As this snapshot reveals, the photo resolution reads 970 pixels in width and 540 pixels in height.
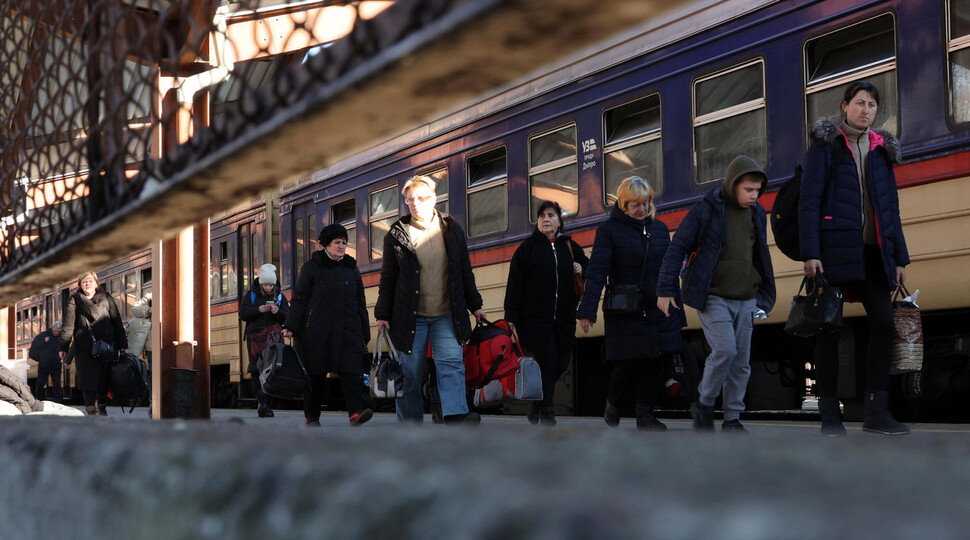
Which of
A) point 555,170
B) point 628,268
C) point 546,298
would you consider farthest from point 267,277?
point 628,268

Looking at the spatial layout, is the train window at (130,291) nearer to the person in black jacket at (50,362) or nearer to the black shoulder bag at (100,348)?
the person in black jacket at (50,362)

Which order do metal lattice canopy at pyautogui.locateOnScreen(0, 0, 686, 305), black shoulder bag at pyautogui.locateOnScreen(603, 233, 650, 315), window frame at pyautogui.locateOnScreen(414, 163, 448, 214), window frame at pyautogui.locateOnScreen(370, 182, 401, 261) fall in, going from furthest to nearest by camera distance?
window frame at pyautogui.locateOnScreen(370, 182, 401, 261), window frame at pyautogui.locateOnScreen(414, 163, 448, 214), black shoulder bag at pyautogui.locateOnScreen(603, 233, 650, 315), metal lattice canopy at pyautogui.locateOnScreen(0, 0, 686, 305)

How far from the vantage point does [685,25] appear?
27.7ft

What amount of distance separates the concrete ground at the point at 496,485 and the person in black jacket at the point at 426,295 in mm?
5894

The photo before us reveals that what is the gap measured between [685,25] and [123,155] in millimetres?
7517

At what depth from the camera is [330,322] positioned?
8539 millimetres

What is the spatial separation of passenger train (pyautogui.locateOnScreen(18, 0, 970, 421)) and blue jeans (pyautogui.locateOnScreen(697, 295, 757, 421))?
123 cm

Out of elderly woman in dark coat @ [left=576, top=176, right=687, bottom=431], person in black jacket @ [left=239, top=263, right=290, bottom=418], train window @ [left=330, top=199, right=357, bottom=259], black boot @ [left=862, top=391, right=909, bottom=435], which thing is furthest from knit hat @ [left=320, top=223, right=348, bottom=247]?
black boot @ [left=862, top=391, right=909, bottom=435]

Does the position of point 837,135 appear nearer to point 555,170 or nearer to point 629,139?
point 629,139

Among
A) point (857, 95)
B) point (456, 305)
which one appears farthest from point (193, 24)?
point (456, 305)

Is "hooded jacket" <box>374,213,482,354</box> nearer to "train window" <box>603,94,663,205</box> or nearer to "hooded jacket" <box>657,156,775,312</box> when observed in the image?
"hooded jacket" <box>657,156,775,312</box>

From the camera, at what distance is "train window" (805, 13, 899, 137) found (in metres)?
6.93

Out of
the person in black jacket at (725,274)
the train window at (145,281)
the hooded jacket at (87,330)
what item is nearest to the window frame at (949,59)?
the person in black jacket at (725,274)

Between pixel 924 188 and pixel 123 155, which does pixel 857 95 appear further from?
pixel 123 155
